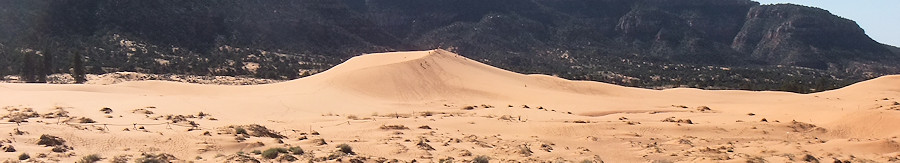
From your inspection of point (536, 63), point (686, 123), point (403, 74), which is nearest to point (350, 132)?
point (686, 123)

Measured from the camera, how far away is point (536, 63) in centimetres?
7381

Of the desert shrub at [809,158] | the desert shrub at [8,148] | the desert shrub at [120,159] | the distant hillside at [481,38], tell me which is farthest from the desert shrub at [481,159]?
the distant hillside at [481,38]

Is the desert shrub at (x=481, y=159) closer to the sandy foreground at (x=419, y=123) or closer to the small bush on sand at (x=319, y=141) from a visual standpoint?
the sandy foreground at (x=419, y=123)

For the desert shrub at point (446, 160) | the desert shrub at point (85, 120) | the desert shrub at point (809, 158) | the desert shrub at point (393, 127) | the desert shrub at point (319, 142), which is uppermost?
the desert shrub at point (85, 120)

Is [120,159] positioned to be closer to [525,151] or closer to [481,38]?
[525,151]

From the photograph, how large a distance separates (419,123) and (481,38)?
72407mm

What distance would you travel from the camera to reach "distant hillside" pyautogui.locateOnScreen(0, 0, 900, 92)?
51781mm

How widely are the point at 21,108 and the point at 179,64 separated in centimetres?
3289

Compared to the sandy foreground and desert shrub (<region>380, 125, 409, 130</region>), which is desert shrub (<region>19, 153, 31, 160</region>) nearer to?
the sandy foreground

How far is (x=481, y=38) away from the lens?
8881 centimetres

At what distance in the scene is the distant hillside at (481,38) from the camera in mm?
51781

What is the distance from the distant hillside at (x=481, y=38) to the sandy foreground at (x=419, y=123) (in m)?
18.6

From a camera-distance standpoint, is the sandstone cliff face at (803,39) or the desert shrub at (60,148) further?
the sandstone cliff face at (803,39)

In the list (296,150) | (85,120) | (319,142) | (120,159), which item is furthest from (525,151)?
(85,120)
